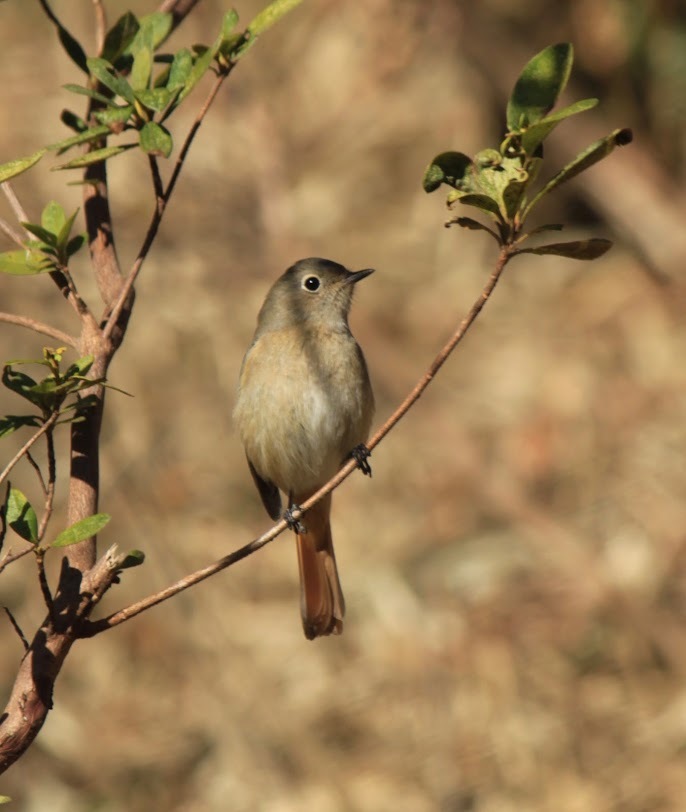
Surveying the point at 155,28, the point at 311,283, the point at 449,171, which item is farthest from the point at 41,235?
the point at 311,283

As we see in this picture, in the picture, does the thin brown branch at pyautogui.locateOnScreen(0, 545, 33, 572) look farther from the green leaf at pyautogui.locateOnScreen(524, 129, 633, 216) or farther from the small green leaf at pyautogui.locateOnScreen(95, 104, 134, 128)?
the green leaf at pyautogui.locateOnScreen(524, 129, 633, 216)

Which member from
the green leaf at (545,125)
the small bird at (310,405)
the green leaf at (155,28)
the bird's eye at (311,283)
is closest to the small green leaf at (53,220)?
the green leaf at (155,28)

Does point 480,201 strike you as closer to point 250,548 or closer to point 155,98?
point 155,98

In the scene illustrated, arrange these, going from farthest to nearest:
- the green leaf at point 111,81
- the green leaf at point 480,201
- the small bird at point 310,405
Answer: the small bird at point 310,405 < the green leaf at point 111,81 < the green leaf at point 480,201

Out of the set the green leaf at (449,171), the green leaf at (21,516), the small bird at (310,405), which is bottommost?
the green leaf at (21,516)

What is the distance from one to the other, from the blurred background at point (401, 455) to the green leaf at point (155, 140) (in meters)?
5.04

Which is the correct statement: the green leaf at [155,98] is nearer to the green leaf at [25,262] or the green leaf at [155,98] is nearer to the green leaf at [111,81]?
the green leaf at [111,81]

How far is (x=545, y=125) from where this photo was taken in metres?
1.79

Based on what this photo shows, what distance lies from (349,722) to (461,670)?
2.48 feet

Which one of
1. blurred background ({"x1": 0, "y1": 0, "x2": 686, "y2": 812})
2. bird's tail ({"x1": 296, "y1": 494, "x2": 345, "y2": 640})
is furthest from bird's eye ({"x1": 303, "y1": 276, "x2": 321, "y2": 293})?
blurred background ({"x1": 0, "y1": 0, "x2": 686, "y2": 812})

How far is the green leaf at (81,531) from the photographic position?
6.17 feet

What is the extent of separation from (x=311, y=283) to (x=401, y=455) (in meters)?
4.28

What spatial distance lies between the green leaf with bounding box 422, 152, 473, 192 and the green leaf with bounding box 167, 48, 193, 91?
1.46 ft

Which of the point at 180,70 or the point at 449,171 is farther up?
the point at 180,70
